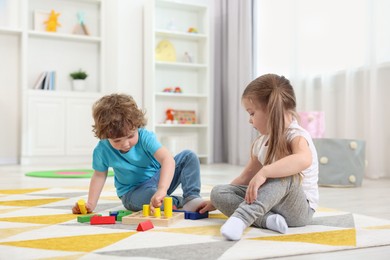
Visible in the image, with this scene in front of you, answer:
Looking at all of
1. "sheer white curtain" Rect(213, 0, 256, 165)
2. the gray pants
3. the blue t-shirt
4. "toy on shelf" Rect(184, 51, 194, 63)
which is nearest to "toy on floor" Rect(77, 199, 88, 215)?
the blue t-shirt

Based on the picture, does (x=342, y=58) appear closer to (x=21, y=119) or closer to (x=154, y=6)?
(x=154, y=6)

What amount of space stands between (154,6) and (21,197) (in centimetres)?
283

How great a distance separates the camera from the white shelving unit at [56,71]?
14.2 feet

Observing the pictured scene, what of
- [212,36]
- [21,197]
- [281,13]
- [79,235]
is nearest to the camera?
[79,235]

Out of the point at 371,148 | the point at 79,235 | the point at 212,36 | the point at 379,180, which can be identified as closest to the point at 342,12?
the point at 371,148

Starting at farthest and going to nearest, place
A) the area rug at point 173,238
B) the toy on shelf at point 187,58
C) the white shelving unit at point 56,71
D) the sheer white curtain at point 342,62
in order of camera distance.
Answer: the toy on shelf at point 187,58
the white shelving unit at point 56,71
the sheer white curtain at point 342,62
the area rug at point 173,238

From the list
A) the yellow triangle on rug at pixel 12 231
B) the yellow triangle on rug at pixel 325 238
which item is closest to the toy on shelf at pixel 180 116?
the yellow triangle on rug at pixel 12 231

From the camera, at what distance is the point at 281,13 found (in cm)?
373

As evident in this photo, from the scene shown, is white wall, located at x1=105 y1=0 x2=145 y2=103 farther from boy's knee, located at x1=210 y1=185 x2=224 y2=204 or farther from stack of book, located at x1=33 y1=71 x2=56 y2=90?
boy's knee, located at x1=210 y1=185 x2=224 y2=204

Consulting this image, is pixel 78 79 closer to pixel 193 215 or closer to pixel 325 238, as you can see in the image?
pixel 193 215

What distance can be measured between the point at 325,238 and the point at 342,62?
7.28 feet

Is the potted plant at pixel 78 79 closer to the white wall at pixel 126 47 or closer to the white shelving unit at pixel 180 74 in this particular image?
the white wall at pixel 126 47

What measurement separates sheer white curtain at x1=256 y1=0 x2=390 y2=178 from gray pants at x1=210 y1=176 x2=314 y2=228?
71.9 inches

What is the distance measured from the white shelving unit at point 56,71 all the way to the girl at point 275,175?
3.32 metres
